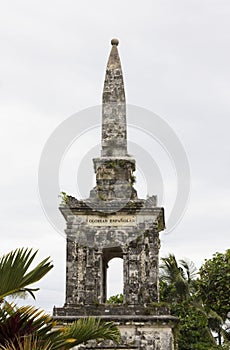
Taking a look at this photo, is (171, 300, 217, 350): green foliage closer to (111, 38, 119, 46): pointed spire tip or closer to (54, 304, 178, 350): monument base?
(54, 304, 178, 350): monument base

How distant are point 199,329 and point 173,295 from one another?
3.39 m

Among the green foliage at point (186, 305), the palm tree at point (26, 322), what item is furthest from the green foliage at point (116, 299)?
the palm tree at point (26, 322)

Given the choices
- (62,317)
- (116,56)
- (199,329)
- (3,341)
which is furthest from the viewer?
(199,329)

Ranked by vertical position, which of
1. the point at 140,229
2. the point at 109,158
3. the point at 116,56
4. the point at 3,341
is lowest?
the point at 3,341

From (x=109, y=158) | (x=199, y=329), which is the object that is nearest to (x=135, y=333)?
(x=109, y=158)

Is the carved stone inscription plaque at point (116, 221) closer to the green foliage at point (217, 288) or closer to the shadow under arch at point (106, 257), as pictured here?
the shadow under arch at point (106, 257)

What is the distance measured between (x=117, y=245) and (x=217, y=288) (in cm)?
1292

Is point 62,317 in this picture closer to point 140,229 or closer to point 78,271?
point 78,271

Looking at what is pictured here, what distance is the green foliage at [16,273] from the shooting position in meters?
6.59

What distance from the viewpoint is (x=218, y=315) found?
28859mm

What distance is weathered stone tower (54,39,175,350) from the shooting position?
16.6 meters

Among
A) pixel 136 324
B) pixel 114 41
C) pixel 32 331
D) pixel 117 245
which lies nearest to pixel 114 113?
pixel 114 41

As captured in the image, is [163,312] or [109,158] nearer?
[163,312]

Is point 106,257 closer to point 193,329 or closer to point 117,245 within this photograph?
point 117,245
